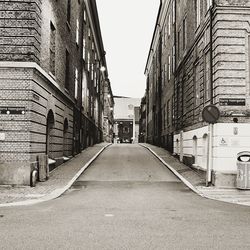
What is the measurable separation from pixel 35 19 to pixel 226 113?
8313 millimetres

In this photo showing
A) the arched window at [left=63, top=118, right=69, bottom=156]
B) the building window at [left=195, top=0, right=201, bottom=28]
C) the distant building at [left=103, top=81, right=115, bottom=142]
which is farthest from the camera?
the distant building at [left=103, top=81, right=115, bottom=142]

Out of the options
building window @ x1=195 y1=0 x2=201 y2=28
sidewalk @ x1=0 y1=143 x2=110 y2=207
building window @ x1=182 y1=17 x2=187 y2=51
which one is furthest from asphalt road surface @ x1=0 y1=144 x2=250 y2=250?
building window @ x1=182 y1=17 x2=187 y2=51

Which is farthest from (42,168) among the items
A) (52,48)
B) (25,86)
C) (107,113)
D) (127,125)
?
(127,125)

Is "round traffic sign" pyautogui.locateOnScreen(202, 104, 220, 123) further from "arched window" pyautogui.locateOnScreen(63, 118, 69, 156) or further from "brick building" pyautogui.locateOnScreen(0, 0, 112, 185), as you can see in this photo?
"arched window" pyautogui.locateOnScreen(63, 118, 69, 156)

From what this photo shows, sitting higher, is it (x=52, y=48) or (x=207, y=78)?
(x=52, y=48)

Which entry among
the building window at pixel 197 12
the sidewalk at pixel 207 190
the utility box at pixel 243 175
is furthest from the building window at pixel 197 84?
the utility box at pixel 243 175

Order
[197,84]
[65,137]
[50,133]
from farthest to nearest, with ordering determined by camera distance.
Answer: [65,137] → [197,84] → [50,133]

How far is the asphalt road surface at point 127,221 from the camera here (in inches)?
263

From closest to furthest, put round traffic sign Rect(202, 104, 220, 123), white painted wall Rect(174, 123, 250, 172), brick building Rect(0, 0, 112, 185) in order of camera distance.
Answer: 1. round traffic sign Rect(202, 104, 220, 123)
2. brick building Rect(0, 0, 112, 185)
3. white painted wall Rect(174, 123, 250, 172)

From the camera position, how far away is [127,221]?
865 centimetres

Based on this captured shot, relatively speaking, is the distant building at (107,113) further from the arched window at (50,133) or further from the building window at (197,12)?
the arched window at (50,133)

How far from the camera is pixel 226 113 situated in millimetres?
15992

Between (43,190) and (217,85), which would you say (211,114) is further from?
(43,190)

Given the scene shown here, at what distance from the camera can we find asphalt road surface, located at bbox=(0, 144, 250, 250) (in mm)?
6668
